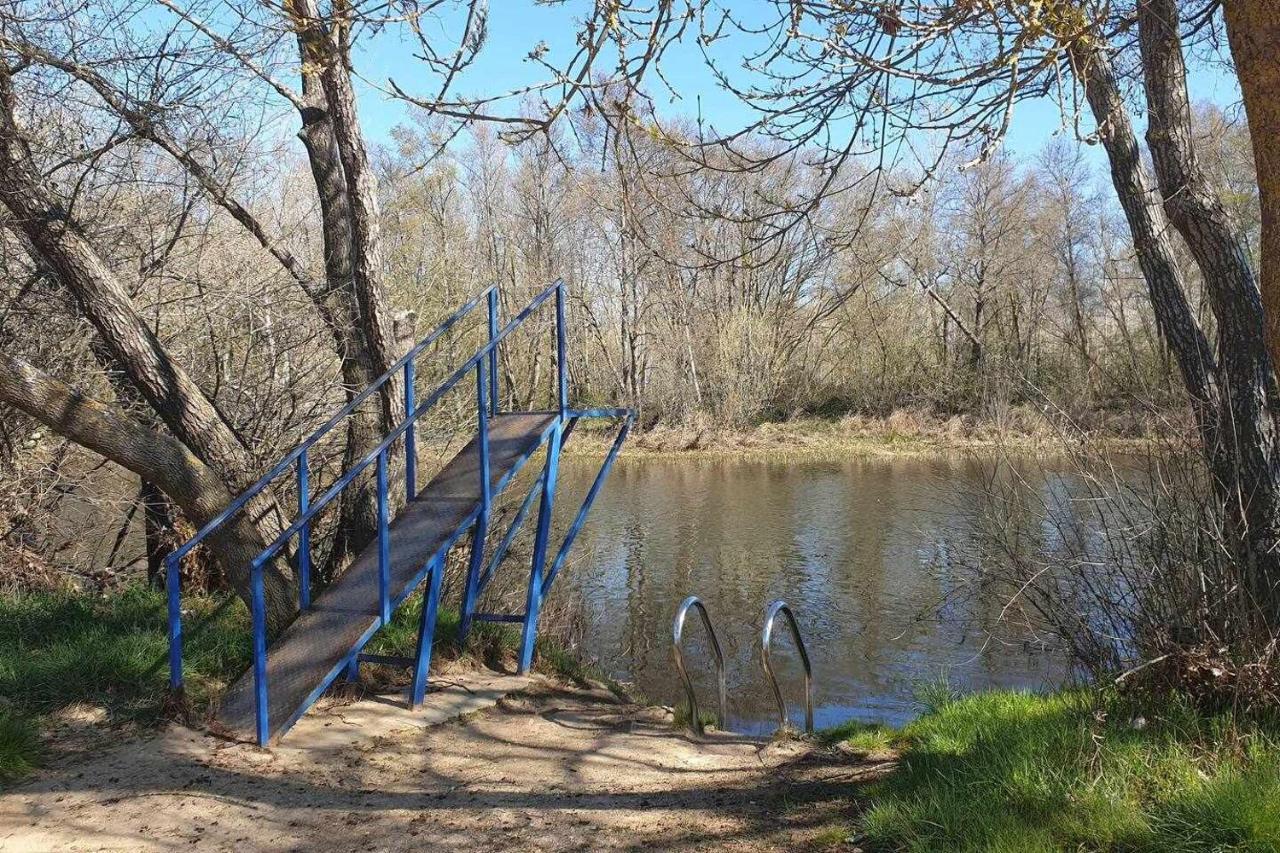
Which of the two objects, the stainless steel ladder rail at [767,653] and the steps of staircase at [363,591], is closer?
the steps of staircase at [363,591]

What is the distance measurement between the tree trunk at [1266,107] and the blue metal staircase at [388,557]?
432 cm

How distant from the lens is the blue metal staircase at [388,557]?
17.6 feet

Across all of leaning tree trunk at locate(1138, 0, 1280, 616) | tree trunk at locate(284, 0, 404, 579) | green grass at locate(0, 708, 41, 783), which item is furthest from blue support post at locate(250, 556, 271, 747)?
leaning tree trunk at locate(1138, 0, 1280, 616)

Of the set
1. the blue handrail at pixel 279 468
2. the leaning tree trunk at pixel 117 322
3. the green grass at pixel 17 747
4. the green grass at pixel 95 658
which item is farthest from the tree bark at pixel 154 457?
the green grass at pixel 17 747

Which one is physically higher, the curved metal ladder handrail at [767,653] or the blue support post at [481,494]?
the blue support post at [481,494]

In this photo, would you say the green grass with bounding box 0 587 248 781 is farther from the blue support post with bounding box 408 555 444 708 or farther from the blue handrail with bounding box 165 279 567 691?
the blue support post with bounding box 408 555 444 708

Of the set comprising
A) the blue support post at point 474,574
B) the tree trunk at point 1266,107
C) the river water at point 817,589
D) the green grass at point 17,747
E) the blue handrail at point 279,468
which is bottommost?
the river water at point 817,589

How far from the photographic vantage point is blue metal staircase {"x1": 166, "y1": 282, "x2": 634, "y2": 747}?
17.6 feet

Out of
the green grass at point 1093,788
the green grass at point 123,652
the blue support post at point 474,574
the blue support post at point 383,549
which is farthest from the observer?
the blue support post at point 474,574

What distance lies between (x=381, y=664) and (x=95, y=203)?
432 centimetres

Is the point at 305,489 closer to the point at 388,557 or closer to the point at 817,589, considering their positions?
the point at 388,557

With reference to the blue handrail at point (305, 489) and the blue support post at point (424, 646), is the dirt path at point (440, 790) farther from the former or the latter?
the blue handrail at point (305, 489)

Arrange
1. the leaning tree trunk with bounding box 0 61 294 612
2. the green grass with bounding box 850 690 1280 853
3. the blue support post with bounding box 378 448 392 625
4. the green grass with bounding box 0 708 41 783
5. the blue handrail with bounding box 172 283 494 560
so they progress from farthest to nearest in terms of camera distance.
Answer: the leaning tree trunk with bounding box 0 61 294 612 < the blue support post with bounding box 378 448 392 625 < the blue handrail with bounding box 172 283 494 560 < the green grass with bounding box 0 708 41 783 < the green grass with bounding box 850 690 1280 853

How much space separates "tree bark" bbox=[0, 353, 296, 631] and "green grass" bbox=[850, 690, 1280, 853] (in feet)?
13.1
